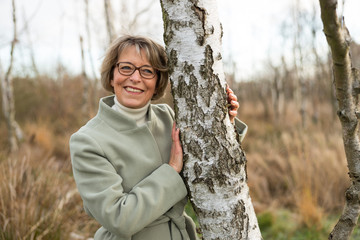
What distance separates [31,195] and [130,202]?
2.05 m

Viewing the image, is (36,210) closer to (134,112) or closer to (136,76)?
(134,112)

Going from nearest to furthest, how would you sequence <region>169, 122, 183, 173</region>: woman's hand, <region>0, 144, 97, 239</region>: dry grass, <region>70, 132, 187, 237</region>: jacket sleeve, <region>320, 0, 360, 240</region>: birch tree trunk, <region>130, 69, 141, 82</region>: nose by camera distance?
<region>320, 0, 360, 240</region>: birch tree trunk → <region>70, 132, 187, 237</region>: jacket sleeve → <region>169, 122, 183, 173</region>: woman's hand → <region>130, 69, 141, 82</region>: nose → <region>0, 144, 97, 239</region>: dry grass

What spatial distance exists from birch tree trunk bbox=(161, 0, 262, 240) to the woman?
0.40 ft

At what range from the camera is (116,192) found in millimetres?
1358

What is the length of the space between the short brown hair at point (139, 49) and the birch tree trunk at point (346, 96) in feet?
2.76

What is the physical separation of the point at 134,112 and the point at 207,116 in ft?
1.61

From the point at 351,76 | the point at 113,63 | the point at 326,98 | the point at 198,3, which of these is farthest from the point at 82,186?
the point at 326,98

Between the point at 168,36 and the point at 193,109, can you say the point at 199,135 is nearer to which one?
the point at 193,109

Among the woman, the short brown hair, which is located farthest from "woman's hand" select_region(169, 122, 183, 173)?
the short brown hair

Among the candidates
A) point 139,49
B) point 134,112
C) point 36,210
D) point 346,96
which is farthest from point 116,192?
point 36,210

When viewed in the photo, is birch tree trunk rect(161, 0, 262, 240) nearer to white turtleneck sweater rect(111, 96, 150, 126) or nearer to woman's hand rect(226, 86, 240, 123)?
woman's hand rect(226, 86, 240, 123)

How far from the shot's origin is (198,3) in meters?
1.32

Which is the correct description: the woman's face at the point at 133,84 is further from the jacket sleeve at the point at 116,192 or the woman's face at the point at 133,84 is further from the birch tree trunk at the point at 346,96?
the birch tree trunk at the point at 346,96

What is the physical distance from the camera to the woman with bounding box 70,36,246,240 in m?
1.36
